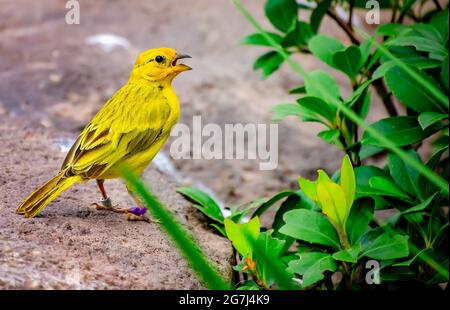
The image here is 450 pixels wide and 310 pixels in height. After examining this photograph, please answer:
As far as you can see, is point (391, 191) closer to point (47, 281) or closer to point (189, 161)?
point (47, 281)

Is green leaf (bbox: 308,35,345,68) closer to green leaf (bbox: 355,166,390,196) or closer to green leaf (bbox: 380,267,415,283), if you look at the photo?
green leaf (bbox: 355,166,390,196)

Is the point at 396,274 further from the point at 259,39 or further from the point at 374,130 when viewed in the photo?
the point at 259,39

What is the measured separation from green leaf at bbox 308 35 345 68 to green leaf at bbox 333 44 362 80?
4.6 inches

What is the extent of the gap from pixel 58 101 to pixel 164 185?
1.47 meters

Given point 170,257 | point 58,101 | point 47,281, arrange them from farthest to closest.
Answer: point 58,101 → point 170,257 → point 47,281

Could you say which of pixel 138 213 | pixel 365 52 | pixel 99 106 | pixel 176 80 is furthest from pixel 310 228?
pixel 176 80

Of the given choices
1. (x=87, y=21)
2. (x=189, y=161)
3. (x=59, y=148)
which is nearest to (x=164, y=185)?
(x=59, y=148)

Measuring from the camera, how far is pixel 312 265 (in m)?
3.11

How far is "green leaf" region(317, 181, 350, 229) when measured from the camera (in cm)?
305

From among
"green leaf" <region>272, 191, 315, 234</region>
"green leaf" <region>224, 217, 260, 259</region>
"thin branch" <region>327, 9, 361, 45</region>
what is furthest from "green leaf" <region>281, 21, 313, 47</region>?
"green leaf" <region>224, 217, 260, 259</region>

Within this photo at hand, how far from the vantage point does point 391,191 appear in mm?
3365

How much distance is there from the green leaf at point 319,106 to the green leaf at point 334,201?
729 millimetres

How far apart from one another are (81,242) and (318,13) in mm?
2129
